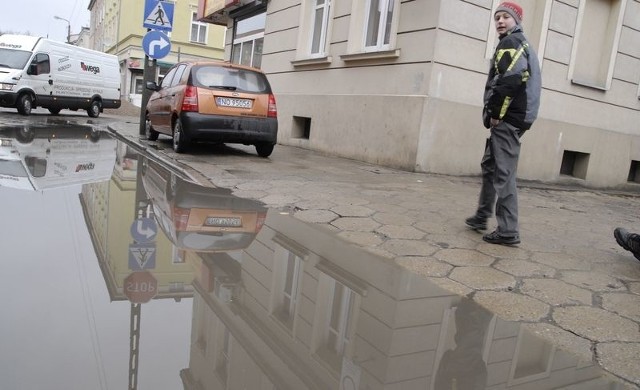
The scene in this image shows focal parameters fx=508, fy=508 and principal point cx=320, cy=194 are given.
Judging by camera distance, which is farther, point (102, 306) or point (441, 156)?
point (441, 156)

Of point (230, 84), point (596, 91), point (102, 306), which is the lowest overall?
point (102, 306)

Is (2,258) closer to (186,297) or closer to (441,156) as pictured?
(186,297)

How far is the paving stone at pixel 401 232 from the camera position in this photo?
4.46 meters

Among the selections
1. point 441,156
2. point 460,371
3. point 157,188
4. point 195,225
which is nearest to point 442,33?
point 441,156

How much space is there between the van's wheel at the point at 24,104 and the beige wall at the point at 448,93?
9.55 meters

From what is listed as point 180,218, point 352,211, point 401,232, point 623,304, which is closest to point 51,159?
point 180,218

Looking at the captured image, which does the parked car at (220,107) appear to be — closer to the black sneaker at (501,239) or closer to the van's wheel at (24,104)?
the black sneaker at (501,239)

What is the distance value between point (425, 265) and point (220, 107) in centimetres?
581

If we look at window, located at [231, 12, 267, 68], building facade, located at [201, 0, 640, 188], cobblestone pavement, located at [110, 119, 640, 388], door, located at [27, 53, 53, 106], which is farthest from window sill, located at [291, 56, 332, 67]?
door, located at [27, 53, 53, 106]

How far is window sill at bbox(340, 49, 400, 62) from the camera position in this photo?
9.27 m

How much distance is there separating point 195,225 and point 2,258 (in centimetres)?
147

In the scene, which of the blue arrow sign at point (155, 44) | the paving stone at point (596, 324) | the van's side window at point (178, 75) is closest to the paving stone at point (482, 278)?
the paving stone at point (596, 324)

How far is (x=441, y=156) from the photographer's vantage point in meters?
8.83

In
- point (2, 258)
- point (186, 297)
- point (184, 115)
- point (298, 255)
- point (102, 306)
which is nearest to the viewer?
point (102, 306)
